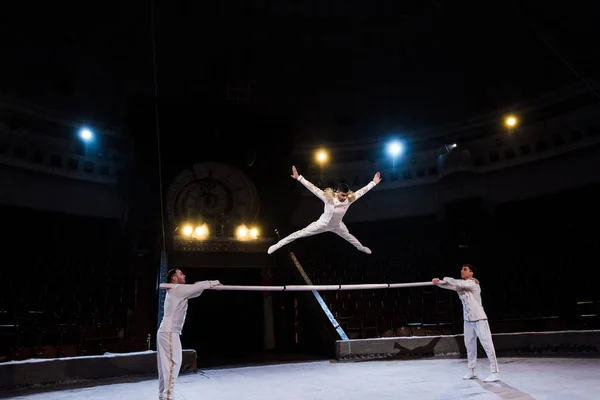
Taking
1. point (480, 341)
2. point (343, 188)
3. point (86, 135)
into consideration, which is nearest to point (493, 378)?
point (480, 341)

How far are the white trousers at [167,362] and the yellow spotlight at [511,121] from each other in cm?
1539

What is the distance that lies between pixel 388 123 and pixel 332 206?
1182cm

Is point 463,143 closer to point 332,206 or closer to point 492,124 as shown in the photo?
point 492,124

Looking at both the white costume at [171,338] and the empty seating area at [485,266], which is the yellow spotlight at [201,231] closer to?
the empty seating area at [485,266]

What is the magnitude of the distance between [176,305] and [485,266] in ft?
43.4

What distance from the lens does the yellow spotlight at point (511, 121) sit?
16391mm

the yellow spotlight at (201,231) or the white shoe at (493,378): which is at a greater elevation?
the yellow spotlight at (201,231)

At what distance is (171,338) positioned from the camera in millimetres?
5234

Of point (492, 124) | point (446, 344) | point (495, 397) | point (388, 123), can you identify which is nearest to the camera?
point (495, 397)

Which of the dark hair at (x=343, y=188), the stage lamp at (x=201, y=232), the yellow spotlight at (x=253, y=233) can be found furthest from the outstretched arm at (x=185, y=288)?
the yellow spotlight at (x=253, y=233)

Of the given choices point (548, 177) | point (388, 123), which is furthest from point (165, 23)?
point (548, 177)

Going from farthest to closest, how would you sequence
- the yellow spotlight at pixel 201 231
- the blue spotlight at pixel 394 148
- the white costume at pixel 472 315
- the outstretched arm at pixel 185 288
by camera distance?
the blue spotlight at pixel 394 148 < the yellow spotlight at pixel 201 231 < the white costume at pixel 472 315 < the outstretched arm at pixel 185 288

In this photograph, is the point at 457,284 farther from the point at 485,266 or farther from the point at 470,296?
the point at 485,266

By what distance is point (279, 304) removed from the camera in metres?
15.5
